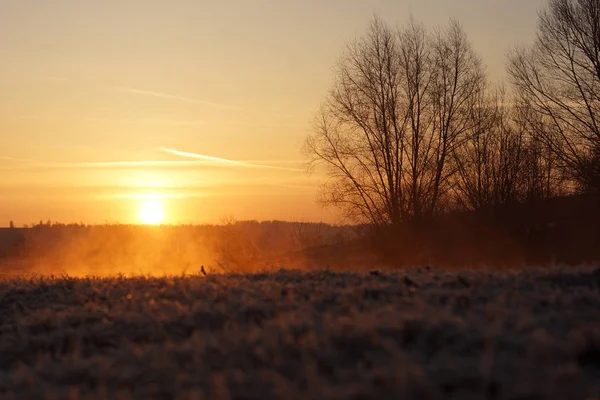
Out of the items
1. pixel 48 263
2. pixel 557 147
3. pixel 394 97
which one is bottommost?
pixel 48 263

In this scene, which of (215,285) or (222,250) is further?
(222,250)

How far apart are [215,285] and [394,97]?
24534 mm

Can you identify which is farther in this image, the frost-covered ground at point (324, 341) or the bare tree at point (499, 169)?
the bare tree at point (499, 169)

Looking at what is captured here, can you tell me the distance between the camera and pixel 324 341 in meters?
5.23

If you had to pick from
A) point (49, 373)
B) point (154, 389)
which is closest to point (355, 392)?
point (154, 389)

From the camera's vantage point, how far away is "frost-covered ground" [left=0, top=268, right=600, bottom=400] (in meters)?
4.19

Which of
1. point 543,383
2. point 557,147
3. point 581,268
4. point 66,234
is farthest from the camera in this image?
point 66,234

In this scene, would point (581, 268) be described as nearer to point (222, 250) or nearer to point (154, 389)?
point (154, 389)

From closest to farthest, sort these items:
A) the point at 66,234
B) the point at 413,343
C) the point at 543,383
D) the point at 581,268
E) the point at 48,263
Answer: the point at 543,383 < the point at 413,343 < the point at 581,268 < the point at 48,263 < the point at 66,234

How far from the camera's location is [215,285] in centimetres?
891

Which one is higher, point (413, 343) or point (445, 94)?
point (445, 94)

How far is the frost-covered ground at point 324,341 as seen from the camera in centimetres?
419

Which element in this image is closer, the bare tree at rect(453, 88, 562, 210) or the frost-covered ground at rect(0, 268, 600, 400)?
the frost-covered ground at rect(0, 268, 600, 400)

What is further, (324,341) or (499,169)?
(499,169)
